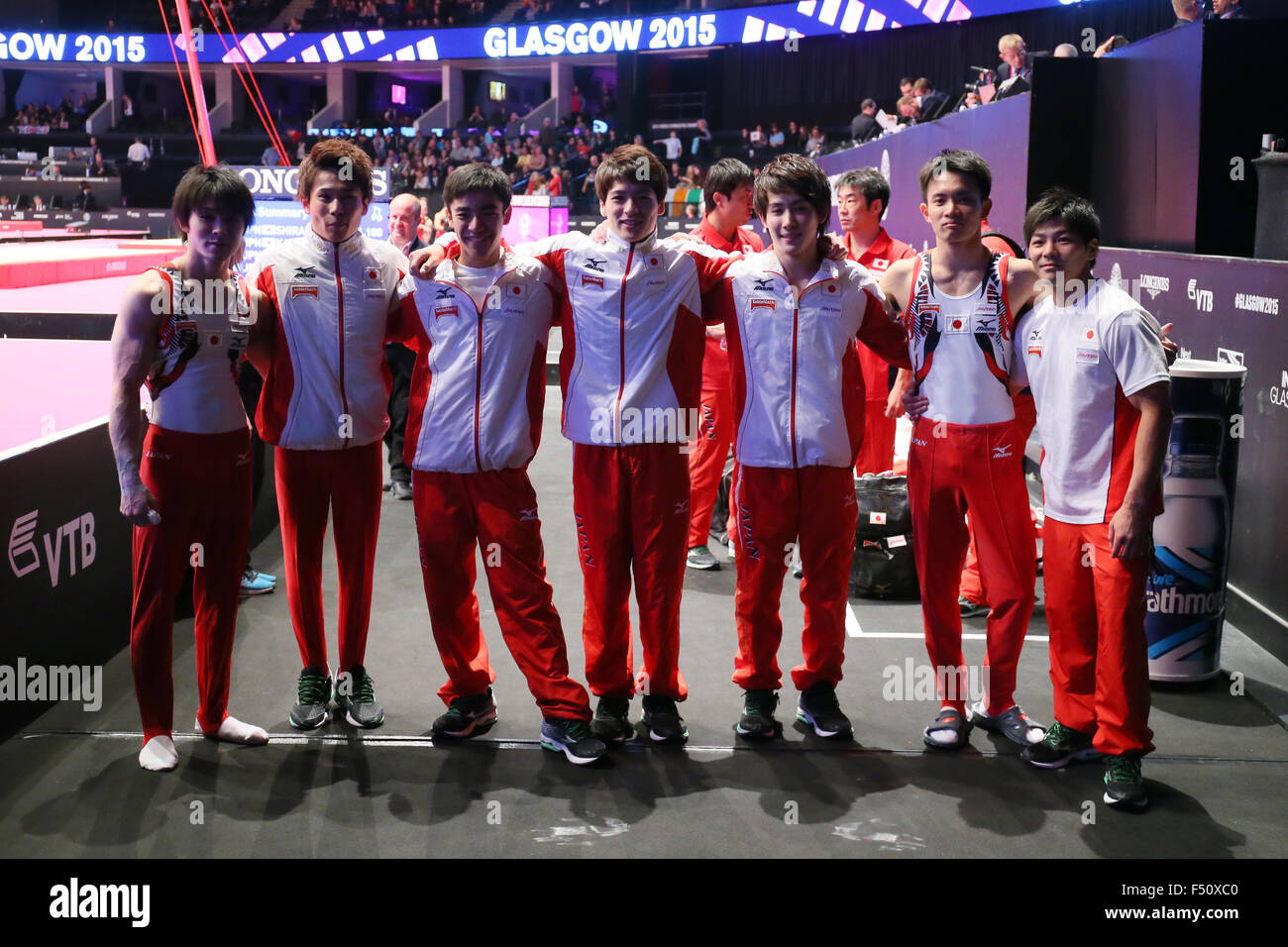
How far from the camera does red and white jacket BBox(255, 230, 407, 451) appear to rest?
350cm

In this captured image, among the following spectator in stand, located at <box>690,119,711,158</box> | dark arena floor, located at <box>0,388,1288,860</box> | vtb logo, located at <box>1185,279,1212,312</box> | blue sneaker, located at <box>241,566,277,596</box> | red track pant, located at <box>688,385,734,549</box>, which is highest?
spectator in stand, located at <box>690,119,711,158</box>

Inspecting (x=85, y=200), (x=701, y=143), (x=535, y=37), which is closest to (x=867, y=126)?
(x=701, y=143)

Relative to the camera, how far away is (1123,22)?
1538 centimetres

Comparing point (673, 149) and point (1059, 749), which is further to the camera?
point (673, 149)

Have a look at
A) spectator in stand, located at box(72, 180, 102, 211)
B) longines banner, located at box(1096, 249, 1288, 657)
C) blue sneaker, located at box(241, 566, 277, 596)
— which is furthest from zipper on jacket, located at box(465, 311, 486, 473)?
spectator in stand, located at box(72, 180, 102, 211)

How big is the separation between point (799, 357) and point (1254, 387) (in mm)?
2479

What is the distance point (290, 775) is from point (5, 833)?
0.74 metres

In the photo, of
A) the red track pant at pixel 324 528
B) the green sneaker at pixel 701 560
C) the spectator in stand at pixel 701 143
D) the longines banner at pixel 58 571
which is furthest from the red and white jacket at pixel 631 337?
the spectator in stand at pixel 701 143

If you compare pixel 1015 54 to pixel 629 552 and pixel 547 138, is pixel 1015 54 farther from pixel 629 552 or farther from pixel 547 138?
pixel 547 138

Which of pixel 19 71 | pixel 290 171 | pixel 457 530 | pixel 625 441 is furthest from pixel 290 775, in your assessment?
pixel 19 71

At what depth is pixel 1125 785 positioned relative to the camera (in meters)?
3.17

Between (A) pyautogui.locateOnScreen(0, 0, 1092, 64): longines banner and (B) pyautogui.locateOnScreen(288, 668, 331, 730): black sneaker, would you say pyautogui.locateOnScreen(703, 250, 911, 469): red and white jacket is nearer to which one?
(B) pyautogui.locateOnScreen(288, 668, 331, 730): black sneaker

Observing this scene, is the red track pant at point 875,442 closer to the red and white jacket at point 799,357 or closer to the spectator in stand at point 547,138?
the red and white jacket at point 799,357

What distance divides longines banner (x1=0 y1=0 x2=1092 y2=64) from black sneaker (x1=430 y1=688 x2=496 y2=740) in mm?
17176
